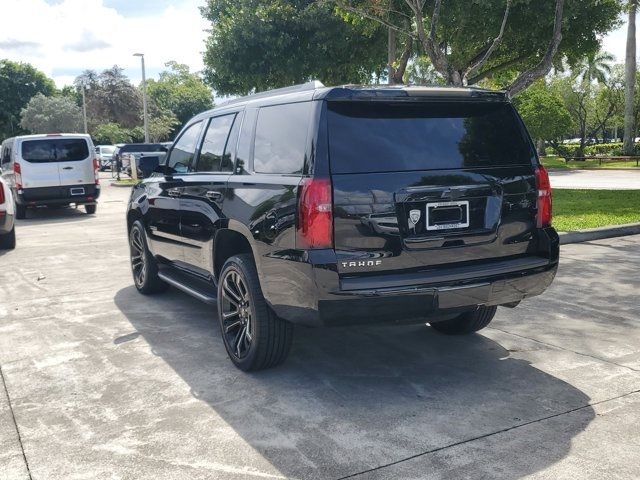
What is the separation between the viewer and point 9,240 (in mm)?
11039

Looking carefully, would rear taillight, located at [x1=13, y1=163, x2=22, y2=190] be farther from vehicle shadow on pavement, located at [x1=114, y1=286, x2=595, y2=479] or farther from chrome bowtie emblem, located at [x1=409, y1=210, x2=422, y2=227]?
chrome bowtie emblem, located at [x1=409, y1=210, x2=422, y2=227]

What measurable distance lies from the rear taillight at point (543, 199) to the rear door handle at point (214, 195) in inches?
88.5

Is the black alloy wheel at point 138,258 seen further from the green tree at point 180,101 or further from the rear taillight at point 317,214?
the green tree at point 180,101

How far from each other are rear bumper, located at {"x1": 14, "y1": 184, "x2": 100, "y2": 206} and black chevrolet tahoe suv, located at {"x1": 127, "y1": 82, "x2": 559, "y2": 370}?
12.2m

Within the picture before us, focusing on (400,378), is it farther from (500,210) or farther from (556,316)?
(556,316)

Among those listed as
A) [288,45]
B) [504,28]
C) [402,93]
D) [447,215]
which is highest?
[288,45]

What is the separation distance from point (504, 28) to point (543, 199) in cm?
1145

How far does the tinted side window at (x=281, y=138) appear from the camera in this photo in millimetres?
4211

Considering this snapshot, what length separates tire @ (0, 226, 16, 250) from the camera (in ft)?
36.1

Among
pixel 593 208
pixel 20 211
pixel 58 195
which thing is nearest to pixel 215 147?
pixel 593 208

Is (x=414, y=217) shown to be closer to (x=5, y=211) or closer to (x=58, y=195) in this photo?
(x=5, y=211)

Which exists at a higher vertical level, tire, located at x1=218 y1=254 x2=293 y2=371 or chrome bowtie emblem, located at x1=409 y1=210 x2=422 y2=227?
chrome bowtie emblem, located at x1=409 y1=210 x2=422 y2=227

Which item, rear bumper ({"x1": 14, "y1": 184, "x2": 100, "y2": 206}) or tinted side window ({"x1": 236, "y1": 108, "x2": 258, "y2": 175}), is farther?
rear bumper ({"x1": 14, "y1": 184, "x2": 100, "y2": 206})

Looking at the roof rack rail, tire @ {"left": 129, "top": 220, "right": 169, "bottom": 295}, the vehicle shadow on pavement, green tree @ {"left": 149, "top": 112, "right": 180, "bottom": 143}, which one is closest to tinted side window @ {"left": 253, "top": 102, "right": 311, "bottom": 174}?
the roof rack rail
